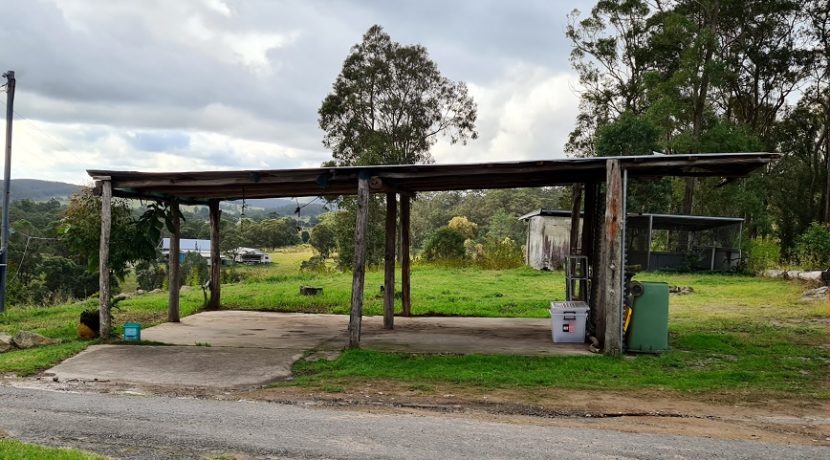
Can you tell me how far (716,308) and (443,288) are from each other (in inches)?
299

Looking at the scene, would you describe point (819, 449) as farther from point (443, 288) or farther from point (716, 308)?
point (443, 288)

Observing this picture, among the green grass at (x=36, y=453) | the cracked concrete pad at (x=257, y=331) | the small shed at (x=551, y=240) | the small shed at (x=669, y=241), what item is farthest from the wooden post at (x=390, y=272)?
the small shed at (x=551, y=240)

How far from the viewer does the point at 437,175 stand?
975 cm

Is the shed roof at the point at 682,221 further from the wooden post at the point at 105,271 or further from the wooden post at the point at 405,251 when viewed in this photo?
the wooden post at the point at 105,271

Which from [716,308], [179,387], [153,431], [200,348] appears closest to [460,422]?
[153,431]

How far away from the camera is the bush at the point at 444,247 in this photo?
3053 cm

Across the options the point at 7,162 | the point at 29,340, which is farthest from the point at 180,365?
the point at 7,162

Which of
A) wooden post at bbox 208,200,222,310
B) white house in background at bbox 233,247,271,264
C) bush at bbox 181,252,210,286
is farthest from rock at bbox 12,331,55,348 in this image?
white house in background at bbox 233,247,271,264

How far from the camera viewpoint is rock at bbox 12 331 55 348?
10.6 meters

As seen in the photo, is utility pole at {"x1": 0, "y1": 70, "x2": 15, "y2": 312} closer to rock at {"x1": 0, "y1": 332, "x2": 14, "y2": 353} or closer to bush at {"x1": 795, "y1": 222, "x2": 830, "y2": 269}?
rock at {"x1": 0, "y1": 332, "x2": 14, "y2": 353}

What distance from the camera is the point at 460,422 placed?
634 cm

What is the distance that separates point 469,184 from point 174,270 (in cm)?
645

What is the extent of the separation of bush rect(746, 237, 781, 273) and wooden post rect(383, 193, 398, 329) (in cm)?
1758

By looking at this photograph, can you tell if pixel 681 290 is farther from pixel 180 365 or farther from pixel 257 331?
pixel 180 365
